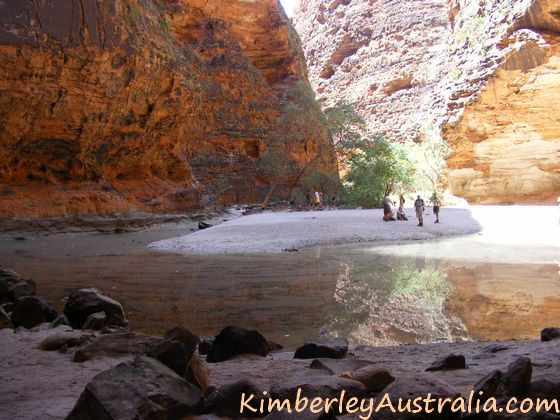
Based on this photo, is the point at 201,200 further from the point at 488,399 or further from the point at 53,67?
the point at 488,399

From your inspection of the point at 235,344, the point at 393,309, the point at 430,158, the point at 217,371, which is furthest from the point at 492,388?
the point at 430,158

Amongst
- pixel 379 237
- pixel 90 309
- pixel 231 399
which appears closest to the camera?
pixel 231 399

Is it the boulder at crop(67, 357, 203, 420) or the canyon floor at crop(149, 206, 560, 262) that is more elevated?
the boulder at crop(67, 357, 203, 420)

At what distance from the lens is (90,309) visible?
3.90 meters

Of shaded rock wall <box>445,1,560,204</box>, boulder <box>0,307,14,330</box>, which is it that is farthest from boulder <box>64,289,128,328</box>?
shaded rock wall <box>445,1,560,204</box>

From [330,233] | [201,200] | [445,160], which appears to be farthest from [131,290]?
[445,160]

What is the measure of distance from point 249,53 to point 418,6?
50676 millimetres

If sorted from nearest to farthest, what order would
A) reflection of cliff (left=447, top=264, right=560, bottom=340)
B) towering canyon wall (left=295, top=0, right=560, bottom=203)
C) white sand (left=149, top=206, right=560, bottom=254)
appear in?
reflection of cliff (left=447, top=264, right=560, bottom=340) → white sand (left=149, top=206, right=560, bottom=254) → towering canyon wall (left=295, top=0, right=560, bottom=203)

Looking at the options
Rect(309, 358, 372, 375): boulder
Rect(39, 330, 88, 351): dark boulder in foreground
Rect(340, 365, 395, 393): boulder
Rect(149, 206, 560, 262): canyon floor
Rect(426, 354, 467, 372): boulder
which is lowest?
Rect(149, 206, 560, 262): canyon floor

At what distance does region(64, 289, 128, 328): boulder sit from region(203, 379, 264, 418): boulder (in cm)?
221

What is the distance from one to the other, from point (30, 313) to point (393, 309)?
3.18m

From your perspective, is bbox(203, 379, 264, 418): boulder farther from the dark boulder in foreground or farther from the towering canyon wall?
the towering canyon wall

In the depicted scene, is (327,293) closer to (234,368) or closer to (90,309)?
(90,309)

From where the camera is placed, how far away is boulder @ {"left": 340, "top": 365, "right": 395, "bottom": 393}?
78.3 inches
